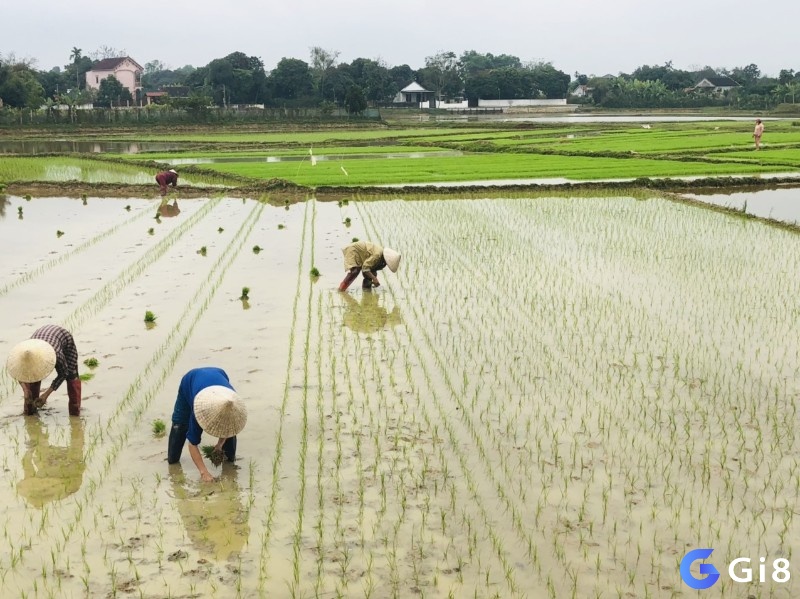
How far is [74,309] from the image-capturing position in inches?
354

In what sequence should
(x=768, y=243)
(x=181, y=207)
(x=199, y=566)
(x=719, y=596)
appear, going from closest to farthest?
(x=719, y=596)
(x=199, y=566)
(x=768, y=243)
(x=181, y=207)

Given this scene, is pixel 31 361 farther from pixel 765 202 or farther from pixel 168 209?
pixel 765 202

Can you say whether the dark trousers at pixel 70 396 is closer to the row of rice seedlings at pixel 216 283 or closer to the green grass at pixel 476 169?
the row of rice seedlings at pixel 216 283

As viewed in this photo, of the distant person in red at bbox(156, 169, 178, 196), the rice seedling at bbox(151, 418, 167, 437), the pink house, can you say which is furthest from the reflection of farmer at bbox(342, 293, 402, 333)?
the pink house

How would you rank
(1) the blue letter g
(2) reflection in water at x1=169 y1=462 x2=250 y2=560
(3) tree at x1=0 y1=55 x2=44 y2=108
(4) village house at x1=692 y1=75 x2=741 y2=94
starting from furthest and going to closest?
(4) village house at x1=692 y1=75 x2=741 y2=94 < (3) tree at x1=0 y1=55 x2=44 y2=108 < (2) reflection in water at x1=169 y1=462 x2=250 y2=560 < (1) the blue letter g

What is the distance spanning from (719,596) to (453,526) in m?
1.28

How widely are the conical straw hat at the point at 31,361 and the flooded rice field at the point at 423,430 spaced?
19.0 inches

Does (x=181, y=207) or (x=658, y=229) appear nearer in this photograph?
(x=658, y=229)

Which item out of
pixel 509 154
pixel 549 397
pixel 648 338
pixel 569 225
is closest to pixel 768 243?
pixel 569 225

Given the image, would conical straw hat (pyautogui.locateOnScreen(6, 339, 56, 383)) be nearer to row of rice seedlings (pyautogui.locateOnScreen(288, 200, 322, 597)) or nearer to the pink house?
row of rice seedlings (pyautogui.locateOnScreen(288, 200, 322, 597))

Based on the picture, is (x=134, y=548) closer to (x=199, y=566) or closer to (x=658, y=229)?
(x=199, y=566)

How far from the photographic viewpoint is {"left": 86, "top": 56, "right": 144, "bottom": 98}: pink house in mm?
80562

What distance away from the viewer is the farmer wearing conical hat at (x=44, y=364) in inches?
213

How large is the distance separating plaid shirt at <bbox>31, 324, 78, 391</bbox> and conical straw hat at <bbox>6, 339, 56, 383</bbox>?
174 millimetres
